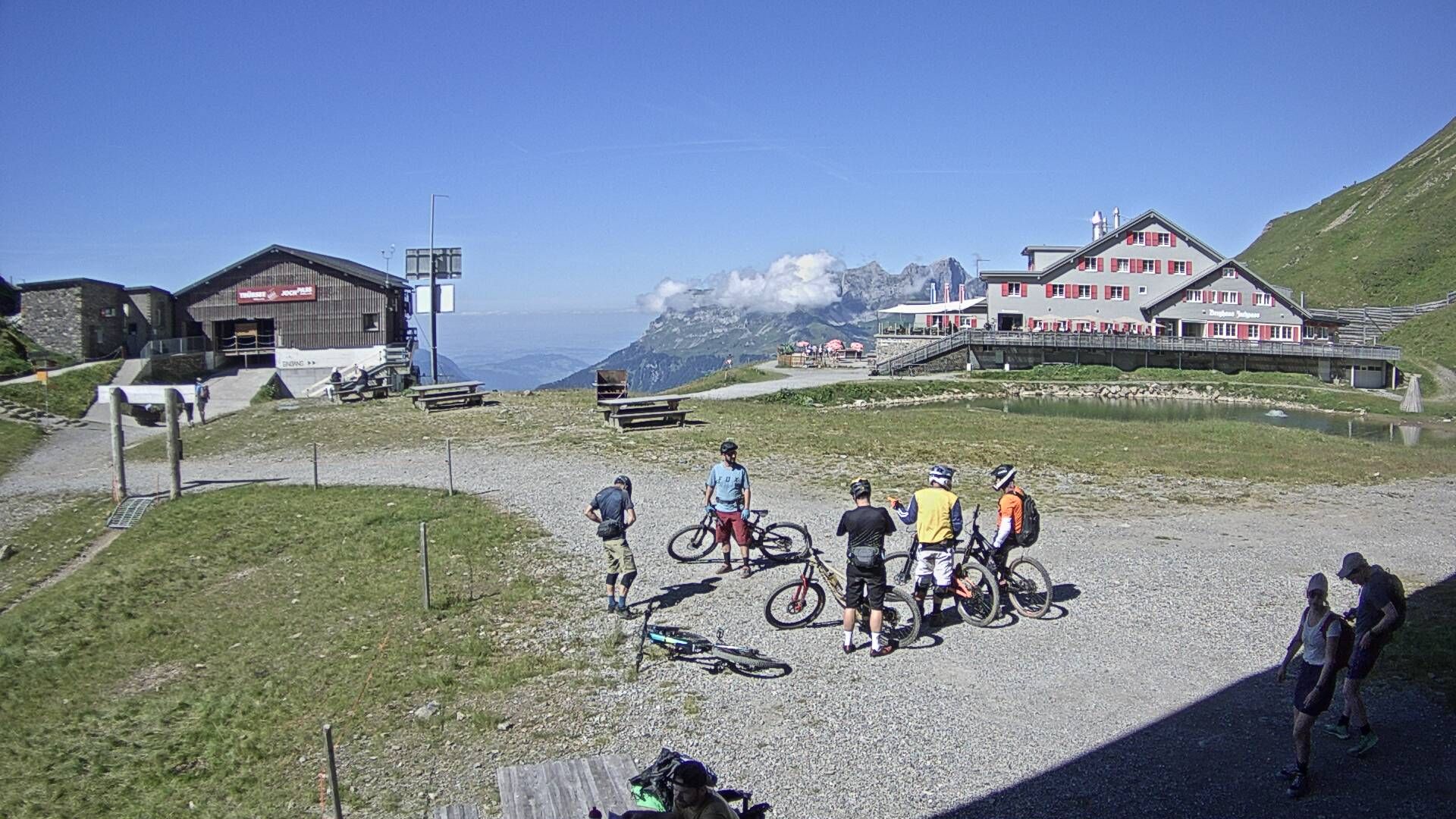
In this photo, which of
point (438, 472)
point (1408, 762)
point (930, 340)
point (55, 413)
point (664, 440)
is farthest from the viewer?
point (930, 340)

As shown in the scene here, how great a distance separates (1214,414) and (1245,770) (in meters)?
45.0

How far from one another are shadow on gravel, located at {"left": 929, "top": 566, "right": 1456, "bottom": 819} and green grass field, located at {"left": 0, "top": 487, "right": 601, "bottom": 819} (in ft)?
15.7

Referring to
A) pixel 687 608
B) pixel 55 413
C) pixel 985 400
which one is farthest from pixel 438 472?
pixel 985 400

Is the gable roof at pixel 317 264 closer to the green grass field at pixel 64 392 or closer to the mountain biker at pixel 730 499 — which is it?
the green grass field at pixel 64 392

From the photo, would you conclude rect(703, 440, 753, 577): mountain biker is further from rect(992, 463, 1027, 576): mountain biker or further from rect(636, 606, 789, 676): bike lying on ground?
rect(992, 463, 1027, 576): mountain biker

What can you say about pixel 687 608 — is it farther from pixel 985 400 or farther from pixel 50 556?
pixel 985 400

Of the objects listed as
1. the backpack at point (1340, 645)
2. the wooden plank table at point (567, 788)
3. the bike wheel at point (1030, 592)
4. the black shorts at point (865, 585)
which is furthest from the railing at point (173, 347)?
the backpack at point (1340, 645)

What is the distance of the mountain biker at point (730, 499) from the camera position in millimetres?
13586

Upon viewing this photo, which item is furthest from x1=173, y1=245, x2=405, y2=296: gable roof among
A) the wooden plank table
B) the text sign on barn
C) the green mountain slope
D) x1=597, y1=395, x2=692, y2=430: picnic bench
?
the green mountain slope

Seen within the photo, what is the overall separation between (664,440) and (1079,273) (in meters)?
55.7

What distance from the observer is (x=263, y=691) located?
35.0 feet

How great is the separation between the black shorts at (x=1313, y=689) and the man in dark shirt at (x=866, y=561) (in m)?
3.90

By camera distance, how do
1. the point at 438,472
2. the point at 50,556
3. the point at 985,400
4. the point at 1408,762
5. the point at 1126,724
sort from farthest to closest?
1. the point at 985,400
2. the point at 438,472
3. the point at 50,556
4. the point at 1126,724
5. the point at 1408,762

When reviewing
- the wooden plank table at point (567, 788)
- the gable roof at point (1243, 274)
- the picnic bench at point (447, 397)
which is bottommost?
the wooden plank table at point (567, 788)
